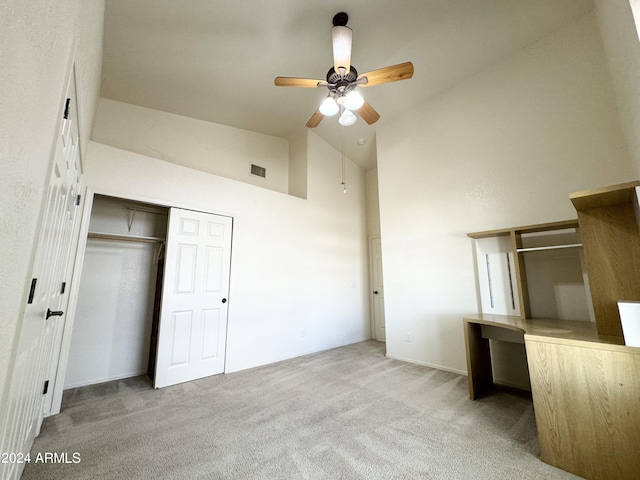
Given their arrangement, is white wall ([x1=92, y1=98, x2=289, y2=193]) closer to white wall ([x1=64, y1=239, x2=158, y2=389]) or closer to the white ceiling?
the white ceiling

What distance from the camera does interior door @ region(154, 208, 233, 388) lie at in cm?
302

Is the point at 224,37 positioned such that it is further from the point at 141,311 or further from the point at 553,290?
the point at 553,290

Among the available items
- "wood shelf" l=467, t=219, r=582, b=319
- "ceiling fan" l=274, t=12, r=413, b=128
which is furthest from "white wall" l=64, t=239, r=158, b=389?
"wood shelf" l=467, t=219, r=582, b=319

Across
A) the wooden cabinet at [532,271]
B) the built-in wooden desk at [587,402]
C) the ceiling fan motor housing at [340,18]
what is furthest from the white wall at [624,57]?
the ceiling fan motor housing at [340,18]

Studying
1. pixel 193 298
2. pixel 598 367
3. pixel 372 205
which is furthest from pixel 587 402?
pixel 372 205

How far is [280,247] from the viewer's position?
13.6 feet

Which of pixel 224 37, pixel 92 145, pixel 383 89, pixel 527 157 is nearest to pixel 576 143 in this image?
pixel 527 157

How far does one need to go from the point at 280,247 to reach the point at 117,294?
7.37ft

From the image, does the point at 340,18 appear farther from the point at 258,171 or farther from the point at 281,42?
the point at 258,171

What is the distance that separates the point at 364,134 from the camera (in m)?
4.81

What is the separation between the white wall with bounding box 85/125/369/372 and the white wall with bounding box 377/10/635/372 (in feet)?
3.74

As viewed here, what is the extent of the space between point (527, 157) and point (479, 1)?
1.70 meters

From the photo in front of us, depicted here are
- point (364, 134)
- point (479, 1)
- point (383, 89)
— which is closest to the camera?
point (479, 1)

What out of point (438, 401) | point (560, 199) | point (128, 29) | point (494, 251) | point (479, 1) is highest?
point (479, 1)
